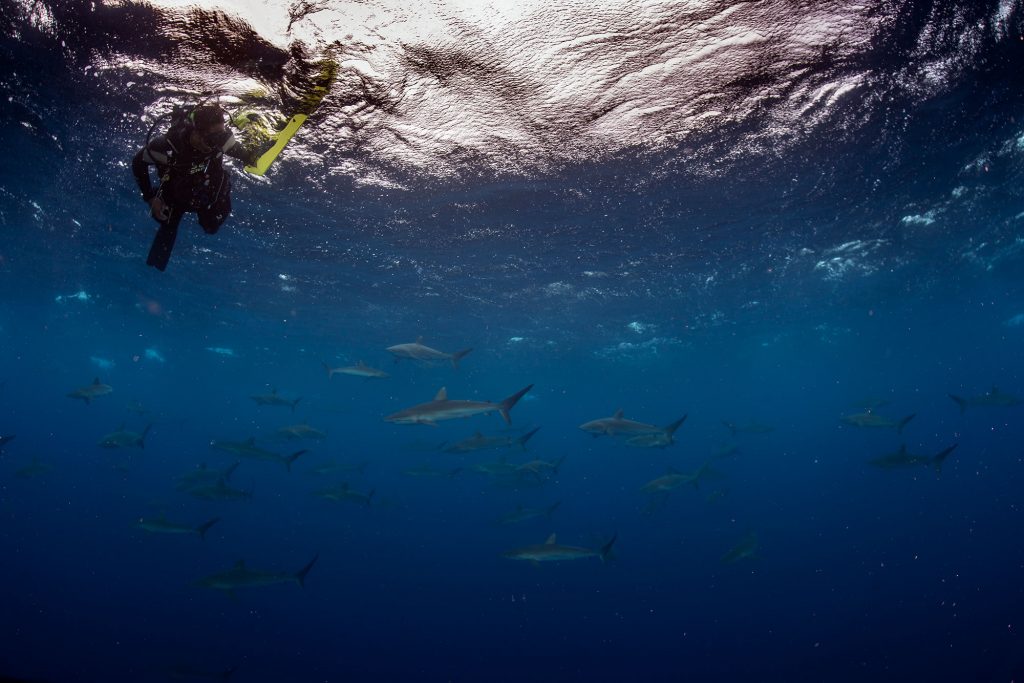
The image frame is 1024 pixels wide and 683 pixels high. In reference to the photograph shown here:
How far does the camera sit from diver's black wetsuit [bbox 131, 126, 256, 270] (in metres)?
4.92

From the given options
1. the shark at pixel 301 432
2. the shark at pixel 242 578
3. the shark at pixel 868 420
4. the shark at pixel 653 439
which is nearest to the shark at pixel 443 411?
the shark at pixel 242 578

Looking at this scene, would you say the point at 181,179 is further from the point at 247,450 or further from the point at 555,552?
the point at 247,450

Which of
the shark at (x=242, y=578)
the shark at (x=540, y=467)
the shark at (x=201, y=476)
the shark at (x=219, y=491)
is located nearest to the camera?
the shark at (x=242, y=578)

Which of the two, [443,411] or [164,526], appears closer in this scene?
[443,411]

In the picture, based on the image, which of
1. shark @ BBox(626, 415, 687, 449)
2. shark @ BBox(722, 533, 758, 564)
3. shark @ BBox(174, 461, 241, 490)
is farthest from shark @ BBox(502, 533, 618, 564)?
shark @ BBox(174, 461, 241, 490)

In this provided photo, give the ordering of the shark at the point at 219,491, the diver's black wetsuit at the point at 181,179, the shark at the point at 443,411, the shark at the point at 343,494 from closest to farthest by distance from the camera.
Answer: the diver's black wetsuit at the point at 181,179
the shark at the point at 443,411
the shark at the point at 219,491
the shark at the point at 343,494

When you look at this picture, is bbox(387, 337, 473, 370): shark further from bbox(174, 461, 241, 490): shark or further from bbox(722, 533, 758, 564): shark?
bbox(722, 533, 758, 564): shark

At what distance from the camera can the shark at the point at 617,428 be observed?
1463cm

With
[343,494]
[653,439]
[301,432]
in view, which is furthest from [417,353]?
[301,432]

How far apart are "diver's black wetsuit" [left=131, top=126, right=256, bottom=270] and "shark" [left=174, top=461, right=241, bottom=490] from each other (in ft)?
44.3

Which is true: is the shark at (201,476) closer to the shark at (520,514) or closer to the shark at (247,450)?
the shark at (247,450)

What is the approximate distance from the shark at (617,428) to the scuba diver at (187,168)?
11248mm

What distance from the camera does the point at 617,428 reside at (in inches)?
582

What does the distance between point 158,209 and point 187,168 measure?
0.54 metres
